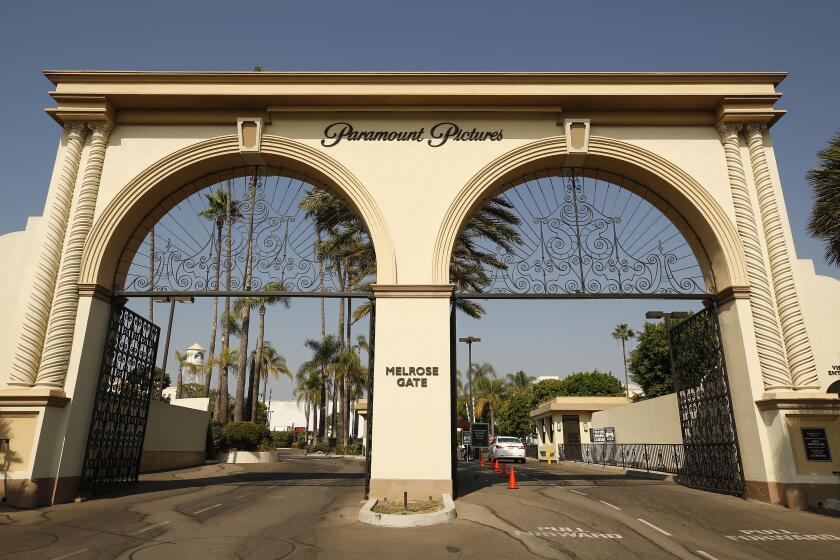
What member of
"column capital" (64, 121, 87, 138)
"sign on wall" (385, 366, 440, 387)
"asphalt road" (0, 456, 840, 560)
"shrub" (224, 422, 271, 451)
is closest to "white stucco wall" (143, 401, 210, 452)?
"shrub" (224, 422, 271, 451)

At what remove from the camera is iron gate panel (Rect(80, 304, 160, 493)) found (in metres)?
12.9

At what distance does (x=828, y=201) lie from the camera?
12586 mm

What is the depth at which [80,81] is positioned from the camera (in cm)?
1373

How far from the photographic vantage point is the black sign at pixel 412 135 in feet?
45.3

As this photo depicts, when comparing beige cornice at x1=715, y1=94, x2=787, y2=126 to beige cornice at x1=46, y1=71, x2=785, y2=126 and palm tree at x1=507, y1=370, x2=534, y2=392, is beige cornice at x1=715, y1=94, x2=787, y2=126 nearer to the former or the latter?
beige cornice at x1=46, y1=71, x2=785, y2=126

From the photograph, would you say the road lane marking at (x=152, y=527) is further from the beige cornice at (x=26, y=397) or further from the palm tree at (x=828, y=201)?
the palm tree at (x=828, y=201)

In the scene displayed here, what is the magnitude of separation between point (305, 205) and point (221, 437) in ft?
45.7

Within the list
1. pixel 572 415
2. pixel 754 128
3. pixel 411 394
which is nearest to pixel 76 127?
pixel 411 394

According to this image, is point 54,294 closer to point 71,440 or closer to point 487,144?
point 71,440

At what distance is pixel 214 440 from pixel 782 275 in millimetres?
28650

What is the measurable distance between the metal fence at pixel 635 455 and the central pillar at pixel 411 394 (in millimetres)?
11133

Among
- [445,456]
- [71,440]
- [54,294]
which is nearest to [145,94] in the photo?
[54,294]

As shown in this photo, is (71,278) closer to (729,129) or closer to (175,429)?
(175,429)

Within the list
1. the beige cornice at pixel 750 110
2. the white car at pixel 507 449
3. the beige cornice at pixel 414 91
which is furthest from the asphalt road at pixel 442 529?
the white car at pixel 507 449
